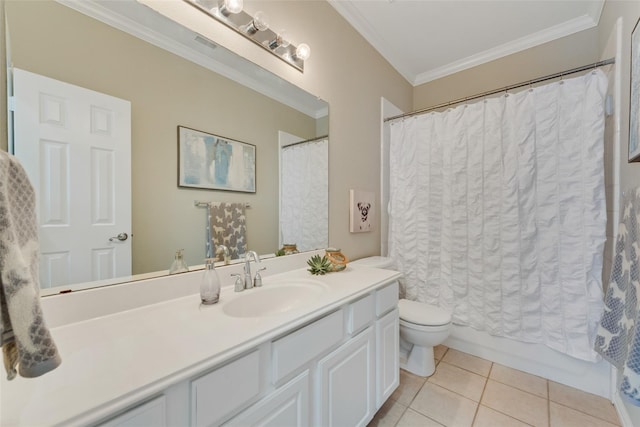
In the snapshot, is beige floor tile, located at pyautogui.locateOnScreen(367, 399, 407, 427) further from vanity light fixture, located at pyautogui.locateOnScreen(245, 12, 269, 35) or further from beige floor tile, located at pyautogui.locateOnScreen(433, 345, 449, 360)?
vanity light fixture, located at pyautogui.locateOnScreen(245, 12, 269, 35)

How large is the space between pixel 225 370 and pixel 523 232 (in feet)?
6.47

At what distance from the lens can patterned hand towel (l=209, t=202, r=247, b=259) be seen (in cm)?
119

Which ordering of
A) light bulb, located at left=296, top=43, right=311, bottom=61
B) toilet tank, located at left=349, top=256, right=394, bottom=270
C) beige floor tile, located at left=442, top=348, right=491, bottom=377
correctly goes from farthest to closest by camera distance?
toilet tank, located at left=349, top=256, right=394, bottom=270, beige floor tile, located at left=442, top=348, right=491, bottom=377, light bulb, located at left=296, top=43, right=311, bottom=61

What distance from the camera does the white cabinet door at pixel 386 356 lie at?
4.25 ft

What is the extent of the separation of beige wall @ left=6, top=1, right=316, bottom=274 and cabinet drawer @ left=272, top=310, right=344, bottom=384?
0.56 m

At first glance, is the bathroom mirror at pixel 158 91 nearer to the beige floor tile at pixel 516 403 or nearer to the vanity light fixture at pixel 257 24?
the vanity light fixture at pixel 257 24

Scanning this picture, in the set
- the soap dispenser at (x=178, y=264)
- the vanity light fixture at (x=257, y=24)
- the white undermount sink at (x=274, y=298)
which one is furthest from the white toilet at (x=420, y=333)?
the vanity light fixture at (x=257, y=24)

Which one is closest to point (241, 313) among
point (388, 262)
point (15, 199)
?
point (15, 199)

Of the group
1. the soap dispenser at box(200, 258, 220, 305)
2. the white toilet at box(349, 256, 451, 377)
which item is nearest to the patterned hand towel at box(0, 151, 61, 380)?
the soap dispenser at box(200, 258, 220, 305)

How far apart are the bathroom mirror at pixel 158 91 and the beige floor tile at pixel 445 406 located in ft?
4.26

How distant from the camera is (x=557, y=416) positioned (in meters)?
1.42

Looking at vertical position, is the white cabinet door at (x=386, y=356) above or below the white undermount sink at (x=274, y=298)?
below

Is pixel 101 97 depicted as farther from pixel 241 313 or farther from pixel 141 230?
pixel 241 313

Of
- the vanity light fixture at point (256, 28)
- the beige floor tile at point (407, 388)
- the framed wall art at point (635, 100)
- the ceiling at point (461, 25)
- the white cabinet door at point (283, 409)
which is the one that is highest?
the ceiling at point (461, 25)
